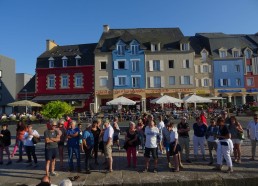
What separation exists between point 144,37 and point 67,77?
13015 millimetres

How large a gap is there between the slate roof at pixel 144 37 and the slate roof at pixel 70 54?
2.02 meters

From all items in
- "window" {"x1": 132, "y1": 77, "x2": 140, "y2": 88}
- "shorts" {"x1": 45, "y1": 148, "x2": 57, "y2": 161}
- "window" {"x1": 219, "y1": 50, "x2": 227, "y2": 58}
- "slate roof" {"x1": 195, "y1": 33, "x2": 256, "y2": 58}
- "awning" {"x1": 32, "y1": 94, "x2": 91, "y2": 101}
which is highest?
"slate roof" {"x1": 195, "y1": 33, "x2": 256, "y2": 58}

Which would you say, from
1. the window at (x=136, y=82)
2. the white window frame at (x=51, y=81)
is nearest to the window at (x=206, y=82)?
the window at (x=136, y=82)

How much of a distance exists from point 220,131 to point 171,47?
29704 millimetres

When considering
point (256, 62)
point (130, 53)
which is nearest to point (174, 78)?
point (130, 53)

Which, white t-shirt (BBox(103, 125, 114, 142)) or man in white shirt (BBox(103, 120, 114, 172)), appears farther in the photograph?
white t-shirt (BBox(103, 125, 114, 142))

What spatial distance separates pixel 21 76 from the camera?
6022 cm

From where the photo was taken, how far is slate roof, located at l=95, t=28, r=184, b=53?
36425 millimetres

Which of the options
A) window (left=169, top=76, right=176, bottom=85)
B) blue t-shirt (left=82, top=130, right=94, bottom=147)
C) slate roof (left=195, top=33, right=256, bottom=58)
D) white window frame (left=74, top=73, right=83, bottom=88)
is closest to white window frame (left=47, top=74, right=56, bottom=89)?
white window frame (left=74, top=73, right=83, bottom=88)

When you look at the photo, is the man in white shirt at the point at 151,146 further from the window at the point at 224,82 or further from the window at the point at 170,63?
the window at the point at 224,82

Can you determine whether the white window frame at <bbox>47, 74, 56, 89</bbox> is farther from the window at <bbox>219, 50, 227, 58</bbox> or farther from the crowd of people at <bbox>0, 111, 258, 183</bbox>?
the crowd of people at <bbox>0, 111, 258, 183</bbox>

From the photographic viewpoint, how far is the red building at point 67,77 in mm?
35594

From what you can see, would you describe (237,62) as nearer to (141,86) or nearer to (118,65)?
(141,86)

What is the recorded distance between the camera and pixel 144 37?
125 ft
